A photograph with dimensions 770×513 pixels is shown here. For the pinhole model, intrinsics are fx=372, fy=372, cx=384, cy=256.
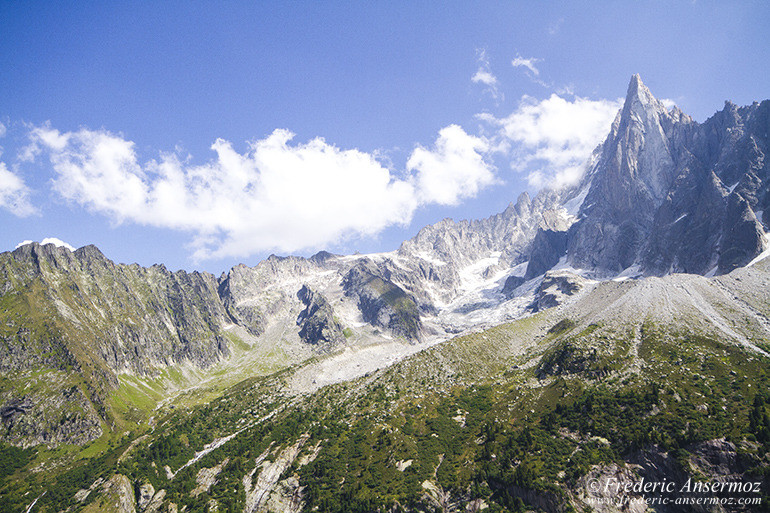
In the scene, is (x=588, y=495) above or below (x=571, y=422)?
below

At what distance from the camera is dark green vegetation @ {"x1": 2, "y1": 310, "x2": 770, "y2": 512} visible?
72.8 meters

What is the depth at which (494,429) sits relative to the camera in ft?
314

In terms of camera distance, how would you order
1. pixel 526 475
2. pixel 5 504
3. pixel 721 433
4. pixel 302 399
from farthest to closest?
pixel 302 399, pixel 5 504, pixel 526 475, pixel 721 433

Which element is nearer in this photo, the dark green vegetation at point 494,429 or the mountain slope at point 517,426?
the mountain slope at point 517,426

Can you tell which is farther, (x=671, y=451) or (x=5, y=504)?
(x=5, y=504)

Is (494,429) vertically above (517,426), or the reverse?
(494,429)

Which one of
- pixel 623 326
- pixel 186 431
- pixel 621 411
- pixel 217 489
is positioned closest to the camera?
pixel 621 411

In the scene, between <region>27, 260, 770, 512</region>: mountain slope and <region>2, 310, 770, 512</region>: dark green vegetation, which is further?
<region>2, 310, 770, 512</region>: dark green vegetation

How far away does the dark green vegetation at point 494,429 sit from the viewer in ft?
239

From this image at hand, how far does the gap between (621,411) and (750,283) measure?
476 feet

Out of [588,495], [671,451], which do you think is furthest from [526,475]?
[671,451]

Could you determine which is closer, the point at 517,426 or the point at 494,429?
the point at 517,426

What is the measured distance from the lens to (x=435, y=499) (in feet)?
263

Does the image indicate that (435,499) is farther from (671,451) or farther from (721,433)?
(721,433)
